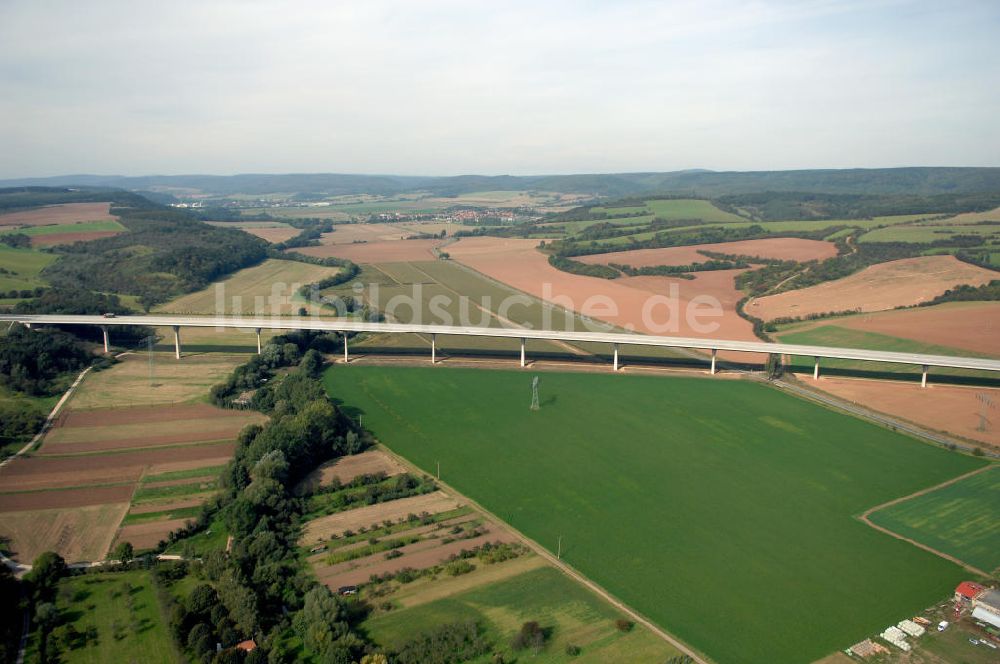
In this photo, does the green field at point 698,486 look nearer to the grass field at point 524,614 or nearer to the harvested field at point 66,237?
the grass field at point 524,614

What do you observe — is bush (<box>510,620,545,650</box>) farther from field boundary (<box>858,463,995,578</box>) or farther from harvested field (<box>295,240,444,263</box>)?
harvested field (<box>295,240,444,263</box>)

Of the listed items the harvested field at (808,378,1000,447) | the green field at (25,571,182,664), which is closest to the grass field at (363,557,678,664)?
the green field at (25,571,182,664)

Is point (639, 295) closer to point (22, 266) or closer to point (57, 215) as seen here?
point (22, 266)

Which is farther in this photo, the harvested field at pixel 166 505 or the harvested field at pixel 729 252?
the harvested field at pixel 729 252

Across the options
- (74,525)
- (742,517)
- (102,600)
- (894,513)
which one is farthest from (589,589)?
(74,525)

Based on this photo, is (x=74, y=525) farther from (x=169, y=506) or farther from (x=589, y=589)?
(x=589, y=589)

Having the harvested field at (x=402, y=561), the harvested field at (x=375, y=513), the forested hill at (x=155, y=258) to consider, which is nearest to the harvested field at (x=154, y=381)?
the harvested field at (x=375, y=513)
